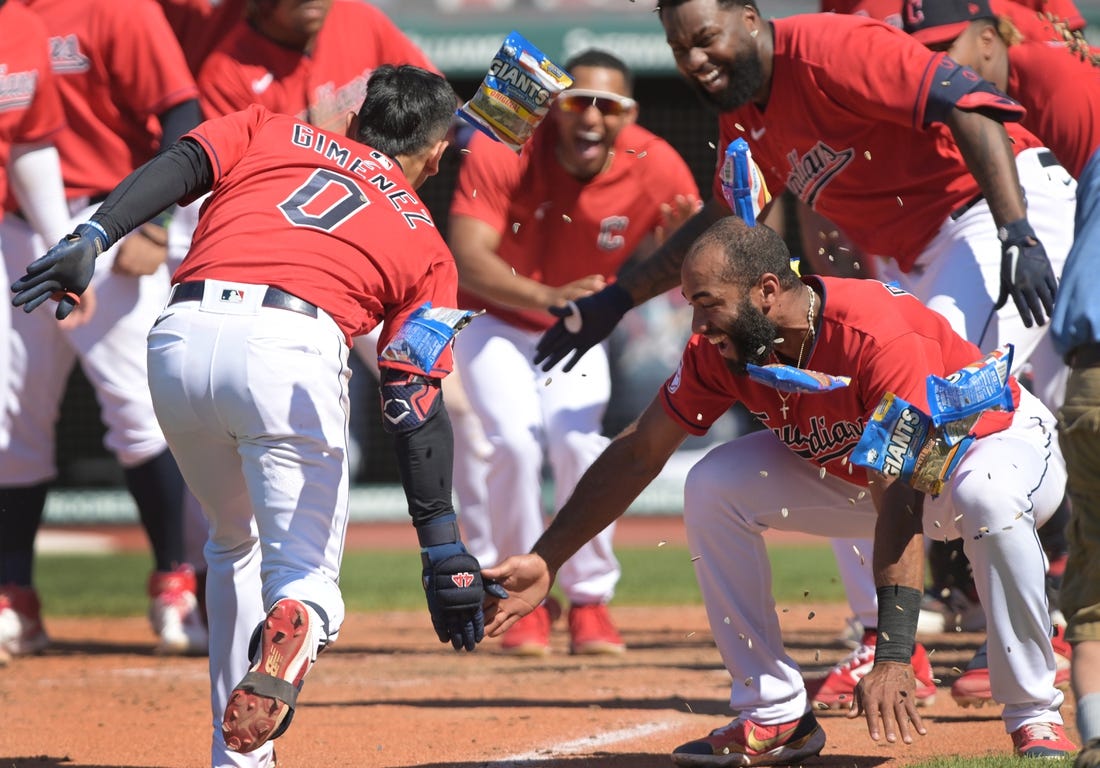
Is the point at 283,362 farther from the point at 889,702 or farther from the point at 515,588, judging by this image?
the point at 889,702

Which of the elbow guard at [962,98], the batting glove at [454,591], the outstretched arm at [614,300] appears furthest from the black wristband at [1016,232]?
the batting glove at [454,591]

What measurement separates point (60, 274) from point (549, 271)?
371cm

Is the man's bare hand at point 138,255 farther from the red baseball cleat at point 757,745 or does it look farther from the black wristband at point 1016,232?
the black wristband at point 1016,232

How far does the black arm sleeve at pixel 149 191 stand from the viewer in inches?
147

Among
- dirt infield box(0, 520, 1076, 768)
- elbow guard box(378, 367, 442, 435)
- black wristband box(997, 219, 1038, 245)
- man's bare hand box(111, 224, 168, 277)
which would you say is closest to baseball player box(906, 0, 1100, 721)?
black wristband box(997, 219, 1038, 245)

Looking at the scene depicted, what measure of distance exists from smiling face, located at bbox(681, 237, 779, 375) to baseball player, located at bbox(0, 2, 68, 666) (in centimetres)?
352

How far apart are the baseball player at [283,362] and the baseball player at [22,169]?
2.49m

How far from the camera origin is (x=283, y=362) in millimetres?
3668

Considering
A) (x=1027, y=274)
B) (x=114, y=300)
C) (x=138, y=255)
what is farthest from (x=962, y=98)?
(x=114, y=300)

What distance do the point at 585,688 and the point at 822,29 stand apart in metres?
2.57

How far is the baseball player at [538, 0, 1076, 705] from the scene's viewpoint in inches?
183

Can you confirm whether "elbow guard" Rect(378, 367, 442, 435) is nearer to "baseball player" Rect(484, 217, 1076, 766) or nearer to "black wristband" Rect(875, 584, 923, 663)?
"baseball player" Rect(484, 217, 1076, 766)

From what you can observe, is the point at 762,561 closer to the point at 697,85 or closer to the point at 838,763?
the point at 838,763

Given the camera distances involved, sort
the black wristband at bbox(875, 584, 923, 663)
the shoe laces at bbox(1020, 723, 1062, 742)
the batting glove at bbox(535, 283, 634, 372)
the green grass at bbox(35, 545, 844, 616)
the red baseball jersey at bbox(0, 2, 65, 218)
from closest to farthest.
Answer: the black wristband at bbox(875, 584, 923, 663) → the shoe laces at bbox(1020, 723, 1062, 742) → the batting glove at bbox(535, 283, 634, 372) → the red baseball jersey at bbox(0, 2, 65, 218) → the green grass at bbox(35, 545, 844, 616)
